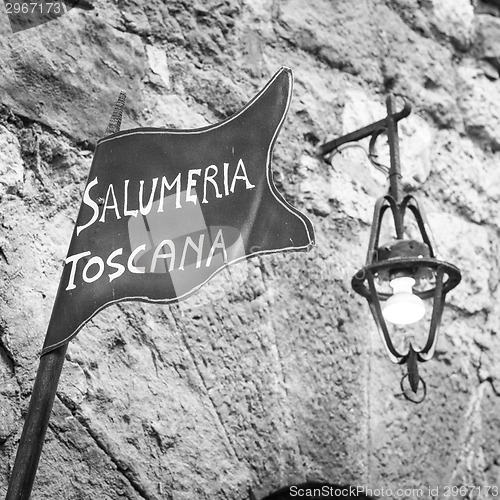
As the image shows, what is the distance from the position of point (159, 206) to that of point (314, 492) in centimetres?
86

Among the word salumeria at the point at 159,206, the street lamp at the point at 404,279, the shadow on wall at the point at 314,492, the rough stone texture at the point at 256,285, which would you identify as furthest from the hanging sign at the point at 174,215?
the shadow on wall at the point at 314,492

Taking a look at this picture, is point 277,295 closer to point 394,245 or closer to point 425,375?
point 394,245

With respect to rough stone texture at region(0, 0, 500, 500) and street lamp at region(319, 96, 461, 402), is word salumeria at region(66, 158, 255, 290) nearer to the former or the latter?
rough stone texture at region(0, 0, 500, 500)

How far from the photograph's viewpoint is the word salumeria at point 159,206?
55.6 inches

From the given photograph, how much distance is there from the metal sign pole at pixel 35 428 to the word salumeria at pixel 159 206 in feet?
0.39

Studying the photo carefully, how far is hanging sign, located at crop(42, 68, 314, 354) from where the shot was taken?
1396mm

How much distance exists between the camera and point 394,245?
6.68ft

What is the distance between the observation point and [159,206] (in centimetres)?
146

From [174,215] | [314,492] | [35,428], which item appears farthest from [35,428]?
[314,492]

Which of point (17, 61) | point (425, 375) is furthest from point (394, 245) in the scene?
point (17, 61)

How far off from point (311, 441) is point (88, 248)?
2.75 ft

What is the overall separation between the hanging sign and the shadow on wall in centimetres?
73

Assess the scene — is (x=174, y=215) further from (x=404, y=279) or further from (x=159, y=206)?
(x=404, y=279)

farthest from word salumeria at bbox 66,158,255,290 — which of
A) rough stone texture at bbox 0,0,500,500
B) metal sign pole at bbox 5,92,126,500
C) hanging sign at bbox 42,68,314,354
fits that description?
rough stone texture at bbox 0,0,500,500
